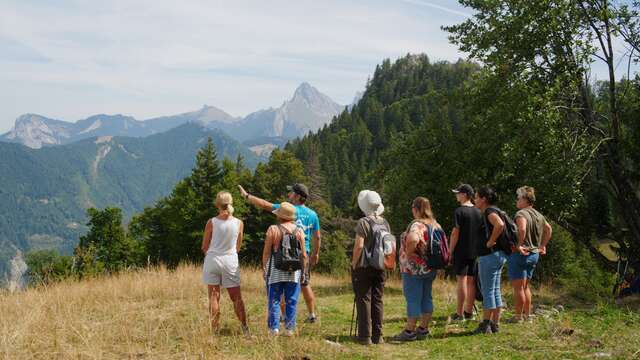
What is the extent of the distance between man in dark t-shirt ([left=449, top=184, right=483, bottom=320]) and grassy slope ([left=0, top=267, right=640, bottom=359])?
761 millimetres

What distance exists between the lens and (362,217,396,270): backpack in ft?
24.1

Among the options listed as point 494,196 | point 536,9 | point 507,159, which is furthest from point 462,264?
point 536,9

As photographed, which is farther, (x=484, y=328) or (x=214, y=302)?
(x=484, y=328)

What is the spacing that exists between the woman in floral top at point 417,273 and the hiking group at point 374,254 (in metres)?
0.01

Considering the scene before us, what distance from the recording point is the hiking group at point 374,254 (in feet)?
24.4

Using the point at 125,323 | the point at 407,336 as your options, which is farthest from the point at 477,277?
the point at 125,323

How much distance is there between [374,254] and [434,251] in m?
0.90

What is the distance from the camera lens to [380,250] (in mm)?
7340

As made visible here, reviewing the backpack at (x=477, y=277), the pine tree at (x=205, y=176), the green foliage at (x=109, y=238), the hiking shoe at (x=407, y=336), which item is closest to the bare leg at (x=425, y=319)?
the hiking shoe at (x=407, y=336)

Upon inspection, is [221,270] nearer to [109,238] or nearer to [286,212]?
[286,212]

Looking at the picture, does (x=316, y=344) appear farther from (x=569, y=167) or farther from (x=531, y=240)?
(x=569, y=167)

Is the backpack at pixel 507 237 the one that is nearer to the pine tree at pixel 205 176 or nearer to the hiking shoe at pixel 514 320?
the hiking shoe at pixel 514 320

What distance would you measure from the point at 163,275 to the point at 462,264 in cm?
728

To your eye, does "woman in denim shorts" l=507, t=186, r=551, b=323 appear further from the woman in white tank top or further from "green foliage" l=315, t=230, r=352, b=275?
"green foliage" l=315, t=230, r=352, b=275
